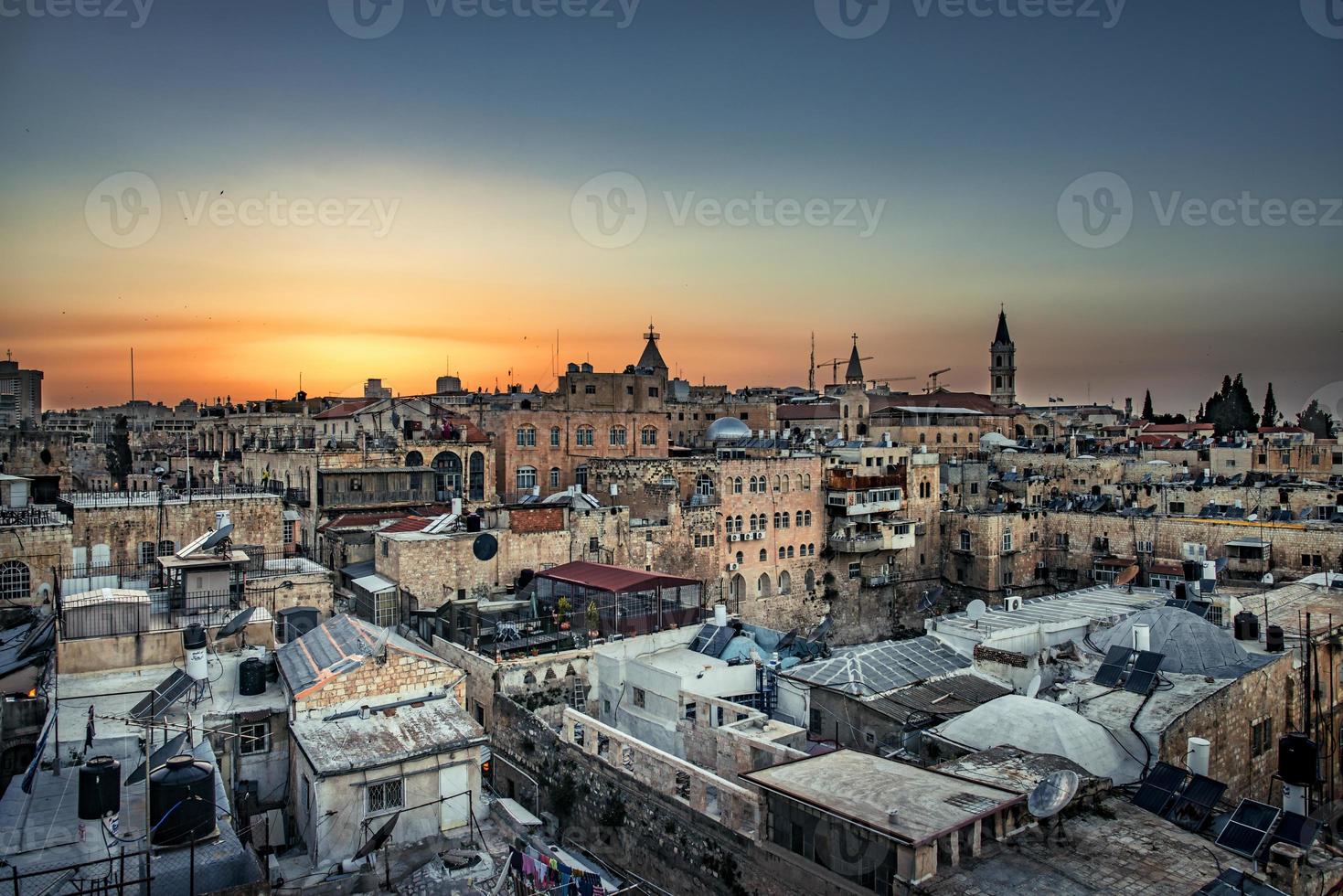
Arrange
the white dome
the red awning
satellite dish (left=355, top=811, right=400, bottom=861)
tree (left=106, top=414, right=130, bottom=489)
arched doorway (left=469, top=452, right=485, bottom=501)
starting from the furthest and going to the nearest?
tree (left=106, top=414, right=130, bottom=489) < arched doorway (left=469, top=452, right=485, bottom=501) < the red awning < the white dome < satellite dish (left=355, top=811, right=400, bottom=861)

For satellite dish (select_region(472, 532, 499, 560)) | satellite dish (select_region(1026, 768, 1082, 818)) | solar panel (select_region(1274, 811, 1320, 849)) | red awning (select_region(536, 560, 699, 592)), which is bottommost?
solar panel (select_region(1274, 811, 1320, 849))

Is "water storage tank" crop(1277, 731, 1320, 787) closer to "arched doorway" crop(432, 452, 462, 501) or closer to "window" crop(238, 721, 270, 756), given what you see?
"window" crop(238, 721, 270, 756)

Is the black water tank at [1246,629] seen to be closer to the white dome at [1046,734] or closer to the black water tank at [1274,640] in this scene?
the black water tank at [1274,640]

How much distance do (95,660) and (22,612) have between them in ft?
25.2

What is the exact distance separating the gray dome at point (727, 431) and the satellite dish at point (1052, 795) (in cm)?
3732

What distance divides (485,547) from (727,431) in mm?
24880

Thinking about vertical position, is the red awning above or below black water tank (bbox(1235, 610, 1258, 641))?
above

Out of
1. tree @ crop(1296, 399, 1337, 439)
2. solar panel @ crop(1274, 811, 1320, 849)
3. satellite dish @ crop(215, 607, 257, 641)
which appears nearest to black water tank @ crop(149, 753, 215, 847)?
satellite dish @ crop(215, 607, 257, 641)

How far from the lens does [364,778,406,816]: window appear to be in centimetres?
1240

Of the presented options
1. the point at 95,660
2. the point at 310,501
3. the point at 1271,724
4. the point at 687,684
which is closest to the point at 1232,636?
the point at 1271,724

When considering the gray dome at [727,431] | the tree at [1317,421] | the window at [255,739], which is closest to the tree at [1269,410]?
the tree at [1317,421]

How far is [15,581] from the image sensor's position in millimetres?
21422

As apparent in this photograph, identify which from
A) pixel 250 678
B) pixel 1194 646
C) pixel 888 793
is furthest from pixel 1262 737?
pixel 250 678

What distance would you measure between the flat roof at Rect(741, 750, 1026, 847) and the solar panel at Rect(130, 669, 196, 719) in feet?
27.1
